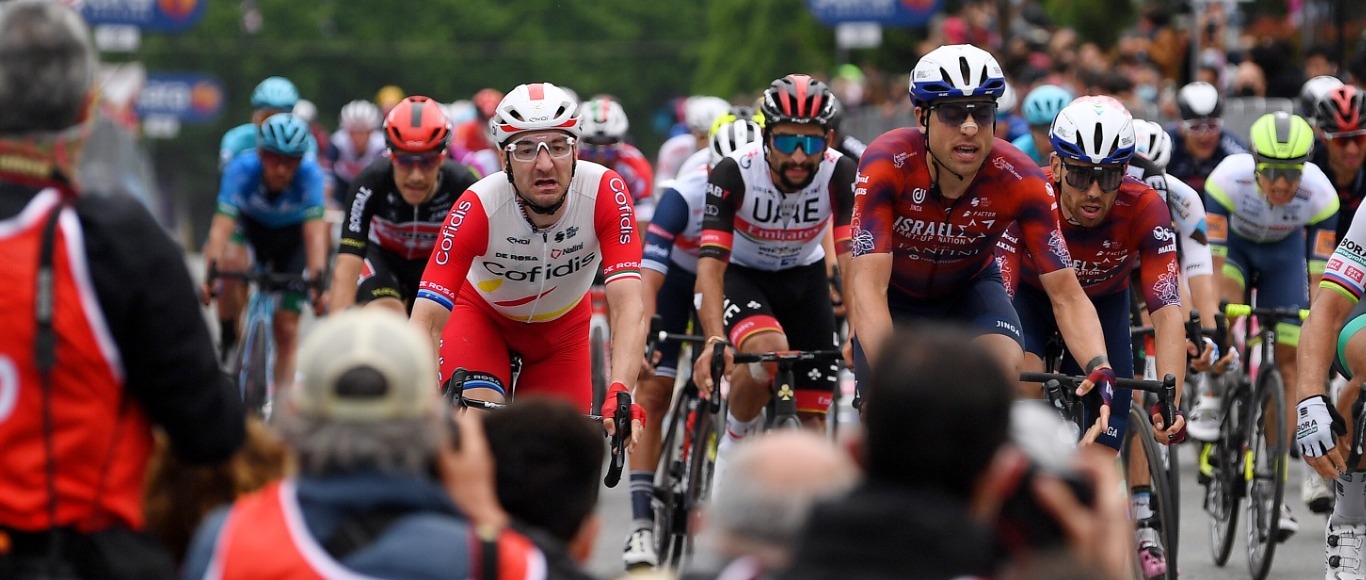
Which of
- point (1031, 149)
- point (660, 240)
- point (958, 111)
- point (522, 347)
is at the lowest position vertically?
point (522, 347)

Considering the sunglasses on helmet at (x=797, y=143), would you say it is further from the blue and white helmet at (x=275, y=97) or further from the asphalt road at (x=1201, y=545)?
the blue and white helmet at (x=275, y=97)

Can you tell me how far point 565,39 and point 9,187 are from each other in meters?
76.1

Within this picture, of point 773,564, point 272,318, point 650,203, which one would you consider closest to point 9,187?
point 773,564

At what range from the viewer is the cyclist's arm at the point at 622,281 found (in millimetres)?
7738

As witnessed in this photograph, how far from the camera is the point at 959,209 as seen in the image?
763cm

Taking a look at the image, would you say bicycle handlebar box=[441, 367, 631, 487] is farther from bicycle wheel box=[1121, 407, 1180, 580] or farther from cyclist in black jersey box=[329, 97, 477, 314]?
cyclist in black jersey box=[329, 97, 477, 314]

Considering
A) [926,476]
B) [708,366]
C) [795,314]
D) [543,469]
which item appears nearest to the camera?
[926,476]

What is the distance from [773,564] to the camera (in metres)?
3.48

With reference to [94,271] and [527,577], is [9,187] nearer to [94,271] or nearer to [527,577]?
[94,271]

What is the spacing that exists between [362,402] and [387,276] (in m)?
7.49

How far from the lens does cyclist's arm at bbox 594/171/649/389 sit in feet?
25.4

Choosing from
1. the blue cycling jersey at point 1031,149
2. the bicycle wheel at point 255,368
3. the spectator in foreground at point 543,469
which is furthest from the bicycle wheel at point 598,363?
the spectator in foreground at point 543,469

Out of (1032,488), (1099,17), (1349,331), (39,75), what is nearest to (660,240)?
(1349,331)

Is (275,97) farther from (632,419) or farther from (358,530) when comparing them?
(358,530)
